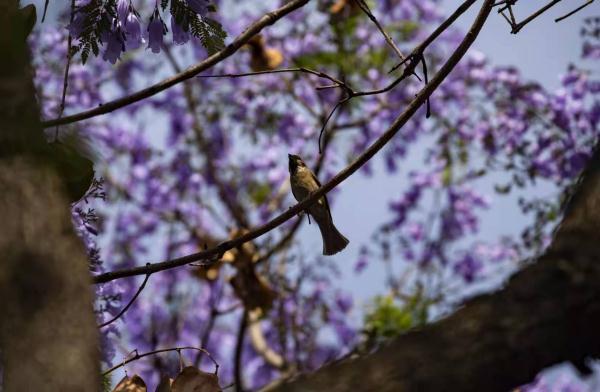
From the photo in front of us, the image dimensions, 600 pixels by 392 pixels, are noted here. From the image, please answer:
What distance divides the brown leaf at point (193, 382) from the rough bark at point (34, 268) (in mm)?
729

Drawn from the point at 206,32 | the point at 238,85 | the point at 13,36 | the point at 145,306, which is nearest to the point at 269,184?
the point at 238,85

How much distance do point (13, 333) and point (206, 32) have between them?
1.25 metres

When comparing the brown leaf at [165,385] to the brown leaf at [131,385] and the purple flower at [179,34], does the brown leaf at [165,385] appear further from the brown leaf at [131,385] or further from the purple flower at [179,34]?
the purple flower at [179,34]

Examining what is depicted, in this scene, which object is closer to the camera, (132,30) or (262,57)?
(132,30)

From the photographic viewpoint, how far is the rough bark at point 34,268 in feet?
2.89

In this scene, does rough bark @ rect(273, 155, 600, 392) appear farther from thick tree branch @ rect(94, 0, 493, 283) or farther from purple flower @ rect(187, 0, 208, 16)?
purple flower @ rect(187, 0, 208, 16)

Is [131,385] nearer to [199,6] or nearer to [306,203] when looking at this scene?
[306,203]

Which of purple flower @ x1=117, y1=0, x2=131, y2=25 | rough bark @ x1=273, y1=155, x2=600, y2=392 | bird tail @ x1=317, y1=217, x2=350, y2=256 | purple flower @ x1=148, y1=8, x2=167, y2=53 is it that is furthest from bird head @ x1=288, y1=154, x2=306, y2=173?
rough bark @ x1=273, y1=155, x2=600, y2=392

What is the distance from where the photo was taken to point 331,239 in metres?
2.45

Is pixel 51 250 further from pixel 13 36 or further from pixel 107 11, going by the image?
pixel 107 11

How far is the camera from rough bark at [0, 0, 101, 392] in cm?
88

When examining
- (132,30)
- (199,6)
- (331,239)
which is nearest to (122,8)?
(132,30)

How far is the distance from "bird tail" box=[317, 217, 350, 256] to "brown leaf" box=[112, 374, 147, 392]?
870mm

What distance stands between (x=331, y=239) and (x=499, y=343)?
141 centimetres
